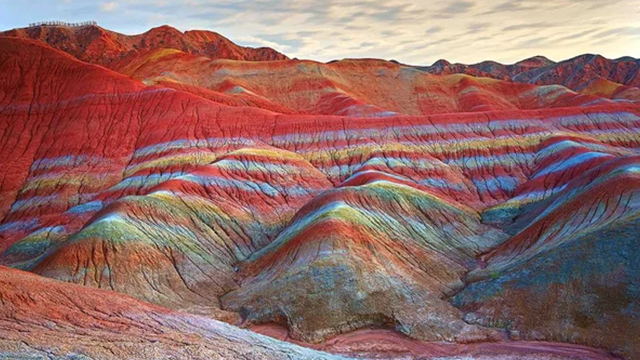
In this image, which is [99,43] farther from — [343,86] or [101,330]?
[101,330]

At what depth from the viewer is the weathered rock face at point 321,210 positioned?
140 ft

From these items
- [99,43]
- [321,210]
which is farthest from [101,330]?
[99,43]

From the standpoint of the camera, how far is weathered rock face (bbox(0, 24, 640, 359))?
42.8 m

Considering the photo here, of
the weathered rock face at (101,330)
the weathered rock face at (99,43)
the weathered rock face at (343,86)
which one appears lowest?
the weathered rock face at (101,330)

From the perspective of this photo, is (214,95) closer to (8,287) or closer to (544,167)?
(544,167)

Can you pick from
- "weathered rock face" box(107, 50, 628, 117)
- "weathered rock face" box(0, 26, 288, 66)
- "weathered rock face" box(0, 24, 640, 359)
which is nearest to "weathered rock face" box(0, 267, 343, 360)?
"weathered rock face" box(0, 24, 640, 359)

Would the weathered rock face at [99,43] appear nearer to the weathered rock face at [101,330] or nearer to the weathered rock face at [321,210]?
the weathered rock face at [321,210]

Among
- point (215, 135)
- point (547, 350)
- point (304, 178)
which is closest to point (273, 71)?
point (215, 135)

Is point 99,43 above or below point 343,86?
above

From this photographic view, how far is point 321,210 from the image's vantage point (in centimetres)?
5791

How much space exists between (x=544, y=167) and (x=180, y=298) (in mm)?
48756

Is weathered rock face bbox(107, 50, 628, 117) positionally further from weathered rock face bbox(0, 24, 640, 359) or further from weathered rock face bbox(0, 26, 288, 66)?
weathered rock face bbox(0, 24, 640, 359)

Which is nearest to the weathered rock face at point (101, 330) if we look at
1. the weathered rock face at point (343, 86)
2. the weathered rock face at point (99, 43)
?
the weathered rock face at point (343, 86)

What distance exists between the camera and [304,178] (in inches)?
3002
